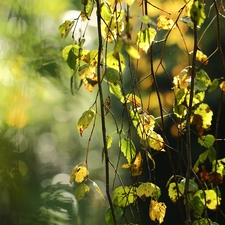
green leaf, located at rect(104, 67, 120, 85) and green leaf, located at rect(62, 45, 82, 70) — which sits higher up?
green leaf, located at rect(62, 45, 82, 70)

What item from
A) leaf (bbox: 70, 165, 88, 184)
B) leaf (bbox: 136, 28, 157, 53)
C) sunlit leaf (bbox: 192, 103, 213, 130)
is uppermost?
leaf (bbox: 136, 28, 157, 53)

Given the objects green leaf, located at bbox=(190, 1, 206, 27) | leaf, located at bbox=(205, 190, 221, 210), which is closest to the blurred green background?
leaf, located at bbox=(205, 190, 221, 210)

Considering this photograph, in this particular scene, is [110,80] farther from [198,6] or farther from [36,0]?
[36,0]

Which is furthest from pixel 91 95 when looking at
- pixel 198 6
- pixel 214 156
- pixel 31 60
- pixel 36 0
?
pixel 198 6

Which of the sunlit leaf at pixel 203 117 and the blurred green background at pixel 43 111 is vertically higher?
the blurred green background at pixel 43 111

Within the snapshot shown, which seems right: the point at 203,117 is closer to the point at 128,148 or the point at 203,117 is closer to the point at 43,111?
the point at 128,148

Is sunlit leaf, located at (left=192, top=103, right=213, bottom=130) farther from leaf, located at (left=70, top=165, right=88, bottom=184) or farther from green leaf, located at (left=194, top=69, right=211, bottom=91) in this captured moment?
leaf, located at (left=70, top=165, right=88, bottom=184)

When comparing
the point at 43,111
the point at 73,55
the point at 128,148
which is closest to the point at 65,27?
the point at 73,55

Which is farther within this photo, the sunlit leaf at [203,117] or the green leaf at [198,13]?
the sunlit leaf at [203,117]

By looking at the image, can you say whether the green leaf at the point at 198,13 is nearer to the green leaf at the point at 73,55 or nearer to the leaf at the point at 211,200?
the green leaf at the point at 73,55

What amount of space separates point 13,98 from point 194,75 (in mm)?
1122


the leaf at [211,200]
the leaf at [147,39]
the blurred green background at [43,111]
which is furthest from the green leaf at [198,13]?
the blurred green background at [43,111]

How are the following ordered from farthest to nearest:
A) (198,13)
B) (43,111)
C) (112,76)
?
(43,111) → (112,76) → (198,13)

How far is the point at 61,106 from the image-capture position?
6.02 feet
